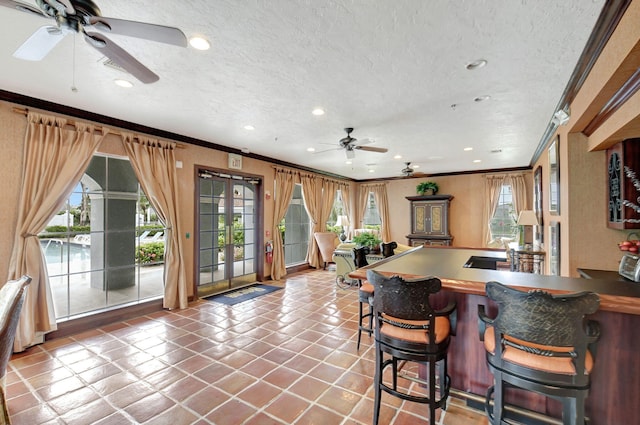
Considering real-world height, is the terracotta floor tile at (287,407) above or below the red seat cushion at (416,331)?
below

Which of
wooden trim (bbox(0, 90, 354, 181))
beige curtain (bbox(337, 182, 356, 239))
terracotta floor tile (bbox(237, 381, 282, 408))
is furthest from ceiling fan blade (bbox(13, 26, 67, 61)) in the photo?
beige curtain (bbox(337, 182, 356, 239))

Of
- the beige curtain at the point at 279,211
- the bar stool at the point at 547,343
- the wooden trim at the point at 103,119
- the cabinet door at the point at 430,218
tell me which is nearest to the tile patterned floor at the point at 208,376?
the bar stool at the point at 547,343

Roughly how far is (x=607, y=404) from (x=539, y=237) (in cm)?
459

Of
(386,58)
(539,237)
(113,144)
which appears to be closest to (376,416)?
(386,58)

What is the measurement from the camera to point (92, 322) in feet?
12.1

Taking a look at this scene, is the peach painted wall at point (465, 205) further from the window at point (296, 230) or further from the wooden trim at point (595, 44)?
the wooden trim at point (595, 44)

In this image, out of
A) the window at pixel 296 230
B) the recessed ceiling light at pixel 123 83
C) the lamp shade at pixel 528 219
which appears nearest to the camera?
the recessed ceiling light at pixel 123 83

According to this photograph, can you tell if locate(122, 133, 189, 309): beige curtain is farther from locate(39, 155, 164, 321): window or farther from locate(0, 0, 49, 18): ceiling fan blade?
locate(0, 0, 49, 18): ceiling fan blade

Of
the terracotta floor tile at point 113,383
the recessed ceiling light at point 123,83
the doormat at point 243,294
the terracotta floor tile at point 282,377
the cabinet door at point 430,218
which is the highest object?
the recessed ceiling light at point 123,83

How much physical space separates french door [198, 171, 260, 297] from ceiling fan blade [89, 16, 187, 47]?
3563mm

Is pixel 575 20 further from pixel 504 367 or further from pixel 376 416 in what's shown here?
pixel 376 416

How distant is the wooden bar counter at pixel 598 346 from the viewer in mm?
1634

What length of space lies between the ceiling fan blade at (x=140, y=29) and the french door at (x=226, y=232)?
3.56 m

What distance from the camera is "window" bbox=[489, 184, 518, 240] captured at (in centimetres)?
772
